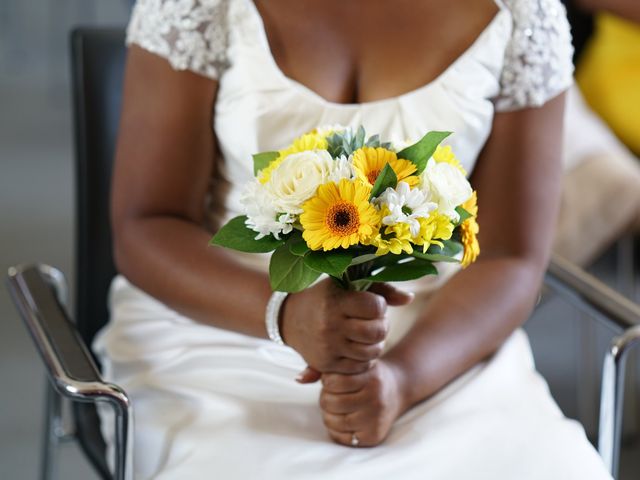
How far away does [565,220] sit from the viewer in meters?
2.38

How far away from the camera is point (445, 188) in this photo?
0.97m

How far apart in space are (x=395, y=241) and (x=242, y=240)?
0.55ft

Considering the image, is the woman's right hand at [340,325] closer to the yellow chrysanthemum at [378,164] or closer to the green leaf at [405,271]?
the green leaf at [405,271]

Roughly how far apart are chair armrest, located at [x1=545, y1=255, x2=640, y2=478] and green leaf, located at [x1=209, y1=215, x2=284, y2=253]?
55 centimetres

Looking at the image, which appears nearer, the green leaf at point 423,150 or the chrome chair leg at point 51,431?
the green leaf at point 423,150

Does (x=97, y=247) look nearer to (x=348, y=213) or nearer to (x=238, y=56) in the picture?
(x=238, y=56)

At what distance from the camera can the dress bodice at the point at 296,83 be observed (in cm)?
140

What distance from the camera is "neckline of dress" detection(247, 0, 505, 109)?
55.4 inches

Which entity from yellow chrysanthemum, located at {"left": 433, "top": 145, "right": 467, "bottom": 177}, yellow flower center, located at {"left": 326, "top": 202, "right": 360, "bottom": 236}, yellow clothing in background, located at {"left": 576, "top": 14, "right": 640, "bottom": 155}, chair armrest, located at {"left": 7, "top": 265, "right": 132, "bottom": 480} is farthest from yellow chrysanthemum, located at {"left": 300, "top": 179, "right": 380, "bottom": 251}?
yellow clothing in background, located at {"left": 576, "top": 14, "right": 640, "bottom": 155}

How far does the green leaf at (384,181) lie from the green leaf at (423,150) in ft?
0.14

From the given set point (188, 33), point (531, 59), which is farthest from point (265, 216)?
point (531, 59)

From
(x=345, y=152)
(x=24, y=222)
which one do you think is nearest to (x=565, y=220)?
(x=345, y=152)

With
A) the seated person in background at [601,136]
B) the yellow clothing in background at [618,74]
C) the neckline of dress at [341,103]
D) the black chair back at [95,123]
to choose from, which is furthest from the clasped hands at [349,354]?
the yellow clothing in background at [618,74]

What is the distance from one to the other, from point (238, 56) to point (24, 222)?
2.44 m
